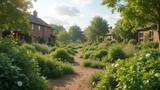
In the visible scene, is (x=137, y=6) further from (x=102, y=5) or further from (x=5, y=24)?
(x=5, y=24)

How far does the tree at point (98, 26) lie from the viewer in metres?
37.4

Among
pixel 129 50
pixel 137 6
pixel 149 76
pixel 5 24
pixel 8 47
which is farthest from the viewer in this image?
pixel 5 24

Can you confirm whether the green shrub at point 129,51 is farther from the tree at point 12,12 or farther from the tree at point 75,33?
the tree at point 75,33

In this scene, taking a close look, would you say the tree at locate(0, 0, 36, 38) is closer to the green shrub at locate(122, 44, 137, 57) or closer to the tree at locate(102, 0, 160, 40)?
the tree at locate(102, 0, 160, 40)

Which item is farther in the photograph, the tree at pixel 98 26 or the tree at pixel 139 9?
the tree at pixel 98 26

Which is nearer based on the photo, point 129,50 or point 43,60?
point 43,60

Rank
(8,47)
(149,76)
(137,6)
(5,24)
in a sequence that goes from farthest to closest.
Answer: (5,24)
(137,6)
(8,47)
(149,76)

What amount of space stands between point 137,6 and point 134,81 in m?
7.30

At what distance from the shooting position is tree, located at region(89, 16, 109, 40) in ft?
123

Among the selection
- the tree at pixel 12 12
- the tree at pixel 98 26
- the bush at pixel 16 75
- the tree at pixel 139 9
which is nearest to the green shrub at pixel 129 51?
the tree at pixel 139 9

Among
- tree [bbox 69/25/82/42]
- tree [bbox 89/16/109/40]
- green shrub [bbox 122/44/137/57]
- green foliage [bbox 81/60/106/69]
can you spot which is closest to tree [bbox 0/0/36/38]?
green foliage [bbox 81/60/106/69]

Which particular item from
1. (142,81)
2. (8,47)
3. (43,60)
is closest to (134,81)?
(142,81)

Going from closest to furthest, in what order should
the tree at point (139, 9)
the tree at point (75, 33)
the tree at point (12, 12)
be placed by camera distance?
the tree at point (139, 9) < the tree at point (12, 12) < the tree at point (75, 33)

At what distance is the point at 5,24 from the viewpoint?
39.4 ft
